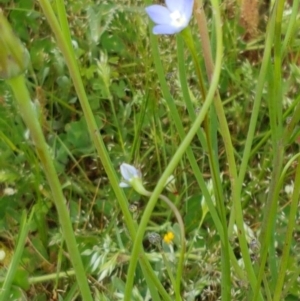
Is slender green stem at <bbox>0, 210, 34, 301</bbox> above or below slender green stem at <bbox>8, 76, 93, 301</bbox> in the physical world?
below

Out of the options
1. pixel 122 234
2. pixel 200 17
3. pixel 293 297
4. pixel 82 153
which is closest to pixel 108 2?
pixel 82 153

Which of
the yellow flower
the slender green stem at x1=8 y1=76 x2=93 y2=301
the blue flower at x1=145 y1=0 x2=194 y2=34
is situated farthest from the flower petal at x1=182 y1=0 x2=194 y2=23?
the yellow flower

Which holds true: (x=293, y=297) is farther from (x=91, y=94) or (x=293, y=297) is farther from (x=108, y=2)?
(x=108, y=2)

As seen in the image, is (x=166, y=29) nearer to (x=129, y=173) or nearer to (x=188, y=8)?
(x=188, y=8)

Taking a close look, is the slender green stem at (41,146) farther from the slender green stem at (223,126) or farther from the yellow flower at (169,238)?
the yellow flower at (169,238)

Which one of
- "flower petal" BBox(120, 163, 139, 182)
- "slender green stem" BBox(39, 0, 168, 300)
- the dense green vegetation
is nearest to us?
"slender green stem" BBox(39, 0, 168, 300)

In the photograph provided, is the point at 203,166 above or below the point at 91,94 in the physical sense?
below

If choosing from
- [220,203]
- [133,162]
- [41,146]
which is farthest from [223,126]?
[133,162]

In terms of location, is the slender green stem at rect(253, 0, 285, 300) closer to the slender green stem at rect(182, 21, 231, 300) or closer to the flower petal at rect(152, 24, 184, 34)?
the slender green stem at rect(182, 21, 231, 300)

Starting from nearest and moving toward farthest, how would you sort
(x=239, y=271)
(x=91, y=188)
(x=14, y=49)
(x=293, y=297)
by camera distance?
(x=14, y=49)
(x=239, y=271)
(x=293, y=297)
(x=91, y=188)
